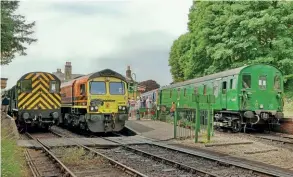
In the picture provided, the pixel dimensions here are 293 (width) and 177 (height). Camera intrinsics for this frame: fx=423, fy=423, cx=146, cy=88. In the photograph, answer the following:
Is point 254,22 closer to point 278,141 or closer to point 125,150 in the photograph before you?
point 278,141

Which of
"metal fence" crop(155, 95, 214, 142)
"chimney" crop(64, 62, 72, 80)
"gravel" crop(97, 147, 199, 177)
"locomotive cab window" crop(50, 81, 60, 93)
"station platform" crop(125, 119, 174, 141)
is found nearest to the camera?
"gravel" crop(97, 147, 199, 177)

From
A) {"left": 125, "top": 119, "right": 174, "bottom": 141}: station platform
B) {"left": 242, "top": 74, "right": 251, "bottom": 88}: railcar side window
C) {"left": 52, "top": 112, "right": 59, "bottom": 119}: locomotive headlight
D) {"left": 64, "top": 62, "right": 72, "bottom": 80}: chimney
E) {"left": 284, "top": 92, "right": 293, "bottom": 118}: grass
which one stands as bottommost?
{"left": 125, "top": 119, "right": 174, "bottom": 141}: station platform

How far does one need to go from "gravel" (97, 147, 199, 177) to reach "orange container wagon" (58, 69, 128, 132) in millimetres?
5428

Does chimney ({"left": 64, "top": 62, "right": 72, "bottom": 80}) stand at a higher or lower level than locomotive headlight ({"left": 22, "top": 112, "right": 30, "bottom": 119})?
higher

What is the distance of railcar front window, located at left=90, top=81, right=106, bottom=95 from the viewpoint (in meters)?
20.3

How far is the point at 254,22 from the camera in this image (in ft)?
86.6

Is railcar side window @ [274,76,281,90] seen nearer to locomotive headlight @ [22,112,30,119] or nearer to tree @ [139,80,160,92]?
locomotive headlight @ [22,112,30,119]

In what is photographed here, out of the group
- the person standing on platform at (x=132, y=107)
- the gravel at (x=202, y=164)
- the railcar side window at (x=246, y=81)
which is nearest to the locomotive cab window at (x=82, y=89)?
the gravel at (x=202, y=164)

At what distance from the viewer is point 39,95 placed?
21.9m

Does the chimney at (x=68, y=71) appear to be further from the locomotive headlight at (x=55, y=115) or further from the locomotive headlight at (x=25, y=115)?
the locomotive headlight at (x=25, y=115)

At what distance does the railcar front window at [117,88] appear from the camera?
2069 centimetres

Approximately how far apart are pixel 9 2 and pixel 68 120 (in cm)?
1448

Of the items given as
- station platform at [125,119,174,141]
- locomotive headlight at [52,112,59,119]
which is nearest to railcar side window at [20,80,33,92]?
locomotive headlight at [52,112,59,119]

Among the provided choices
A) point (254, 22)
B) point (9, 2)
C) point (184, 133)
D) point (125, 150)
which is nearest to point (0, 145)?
point (9, 2)
